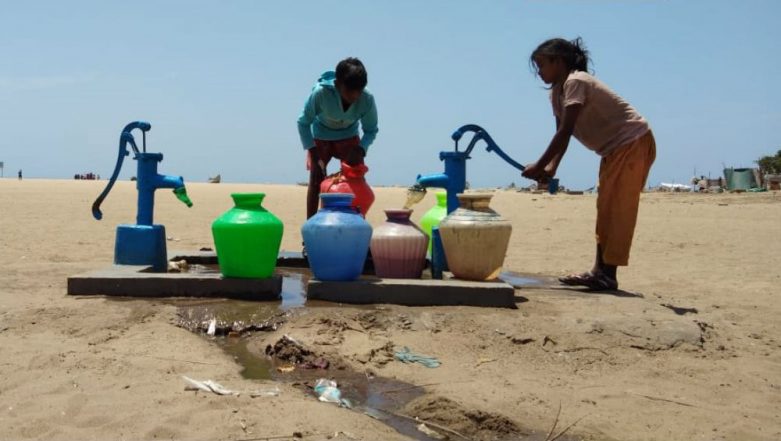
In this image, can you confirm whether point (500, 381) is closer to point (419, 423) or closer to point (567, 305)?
point (419, 423)

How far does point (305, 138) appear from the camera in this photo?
5.79 m

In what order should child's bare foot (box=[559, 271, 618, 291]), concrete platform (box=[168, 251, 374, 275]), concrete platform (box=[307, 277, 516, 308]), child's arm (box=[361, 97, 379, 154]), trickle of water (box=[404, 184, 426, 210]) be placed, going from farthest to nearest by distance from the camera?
1. concrete platform (box=[168, 251, 374, 275])
2. child's arm (box=[361, 97, 379, 154])
3. trickle of water (box=[404, 184, 426, 210])
4. child's bare foot (box=[559, 271, 618, 291])
5. concrete platform (box=[307, 277, 516, 308])

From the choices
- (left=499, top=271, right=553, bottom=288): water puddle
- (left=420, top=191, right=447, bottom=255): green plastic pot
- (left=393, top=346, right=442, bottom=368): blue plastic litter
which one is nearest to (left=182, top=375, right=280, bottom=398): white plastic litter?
(left=393, top=346, right=442, bottom=368): blue plastic litter

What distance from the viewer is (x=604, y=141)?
4699 millimetres

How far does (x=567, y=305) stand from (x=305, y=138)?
261cm

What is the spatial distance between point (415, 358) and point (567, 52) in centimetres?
247

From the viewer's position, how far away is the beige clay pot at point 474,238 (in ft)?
14.4

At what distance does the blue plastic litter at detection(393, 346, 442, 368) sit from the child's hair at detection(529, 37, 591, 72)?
238cm

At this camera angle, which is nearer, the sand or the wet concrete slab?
A: the sand

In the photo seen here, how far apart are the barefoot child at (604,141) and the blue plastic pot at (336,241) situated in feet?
3.95

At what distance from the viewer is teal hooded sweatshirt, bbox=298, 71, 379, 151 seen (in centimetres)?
547

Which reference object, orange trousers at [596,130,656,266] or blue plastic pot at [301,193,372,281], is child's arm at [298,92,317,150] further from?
orange trousers at [596,130,656,266]

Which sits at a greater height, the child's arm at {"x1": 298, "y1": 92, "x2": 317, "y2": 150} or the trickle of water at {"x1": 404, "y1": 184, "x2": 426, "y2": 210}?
the child's arm at {"x1": 298, "y1": 92, "x2": 317, "y2": 150}

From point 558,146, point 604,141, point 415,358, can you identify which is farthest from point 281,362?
point 604,141
